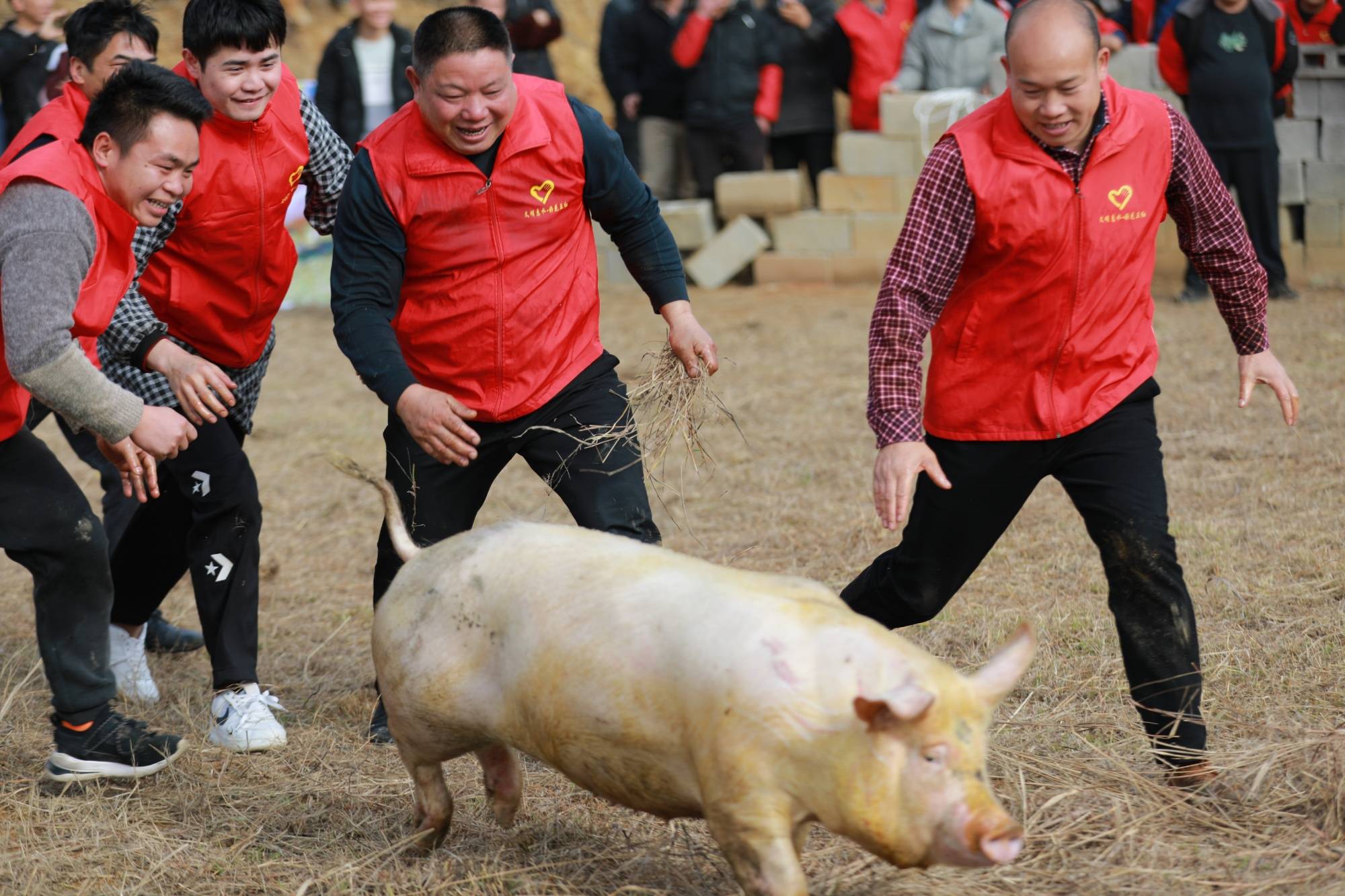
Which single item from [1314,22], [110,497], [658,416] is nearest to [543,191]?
[658,416]

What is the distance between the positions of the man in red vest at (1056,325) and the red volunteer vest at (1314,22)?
8.19 metres

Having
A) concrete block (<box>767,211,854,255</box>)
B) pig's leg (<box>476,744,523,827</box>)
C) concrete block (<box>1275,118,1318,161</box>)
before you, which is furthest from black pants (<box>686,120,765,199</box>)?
pig's leg (<box>476,744,523,827</box>)

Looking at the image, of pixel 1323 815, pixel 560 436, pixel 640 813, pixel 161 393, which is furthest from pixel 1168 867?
pixel 161 393

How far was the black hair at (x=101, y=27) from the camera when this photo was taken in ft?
15.6

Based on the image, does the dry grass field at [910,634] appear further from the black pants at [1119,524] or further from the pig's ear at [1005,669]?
the pig's ear at [1005,669]

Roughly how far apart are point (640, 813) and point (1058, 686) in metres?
1.44

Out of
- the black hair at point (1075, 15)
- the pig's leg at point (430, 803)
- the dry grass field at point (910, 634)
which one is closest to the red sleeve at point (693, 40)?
the dry grass field at point (910, 634)

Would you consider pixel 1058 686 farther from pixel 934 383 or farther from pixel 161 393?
pixel 161 393

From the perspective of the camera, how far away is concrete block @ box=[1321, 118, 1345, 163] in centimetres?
1149

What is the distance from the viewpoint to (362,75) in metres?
11.0

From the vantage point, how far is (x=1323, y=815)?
3.58m

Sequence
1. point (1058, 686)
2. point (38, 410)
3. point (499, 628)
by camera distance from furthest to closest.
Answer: point (38, 410) < point (1058, 686) < point (499, 628)

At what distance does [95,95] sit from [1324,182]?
10.0 m

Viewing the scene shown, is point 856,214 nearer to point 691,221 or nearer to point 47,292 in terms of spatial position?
point 691,221
